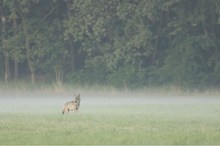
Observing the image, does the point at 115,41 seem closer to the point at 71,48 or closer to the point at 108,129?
the point at 71,48

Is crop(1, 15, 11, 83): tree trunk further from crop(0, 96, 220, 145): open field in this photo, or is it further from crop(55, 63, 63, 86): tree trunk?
crop(0, 96, 220, 145): open field

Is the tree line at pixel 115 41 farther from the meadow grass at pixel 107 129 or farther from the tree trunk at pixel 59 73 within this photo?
the meadow grass at pixel 107 129

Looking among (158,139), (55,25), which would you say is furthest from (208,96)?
(158,139)

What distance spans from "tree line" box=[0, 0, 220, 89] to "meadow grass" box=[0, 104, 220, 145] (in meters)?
16.2

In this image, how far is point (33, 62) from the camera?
130ft

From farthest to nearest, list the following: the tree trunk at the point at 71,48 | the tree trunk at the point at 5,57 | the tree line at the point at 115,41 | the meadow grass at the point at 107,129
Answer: the tree trunk at the point at 71,48
the tree trunk at the point at 5,57
the tree line at the point at 115,41
the meadow grass at the point at 107,129

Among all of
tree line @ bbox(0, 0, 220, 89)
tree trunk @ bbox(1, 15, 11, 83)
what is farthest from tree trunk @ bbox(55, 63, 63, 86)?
tree trunk @ bbox(1, 15, 11, 83)

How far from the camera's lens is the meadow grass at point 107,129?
13.6m

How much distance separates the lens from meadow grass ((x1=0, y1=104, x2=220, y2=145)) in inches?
536

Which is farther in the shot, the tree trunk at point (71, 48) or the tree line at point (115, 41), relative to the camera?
the tree trunk at point (71, 48)

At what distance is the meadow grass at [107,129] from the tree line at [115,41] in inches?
640

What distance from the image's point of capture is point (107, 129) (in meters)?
15.7

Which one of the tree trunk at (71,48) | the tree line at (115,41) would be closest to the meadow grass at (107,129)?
the tree line at (115,41)

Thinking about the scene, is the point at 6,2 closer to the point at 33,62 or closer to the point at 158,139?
the point at 33,62
